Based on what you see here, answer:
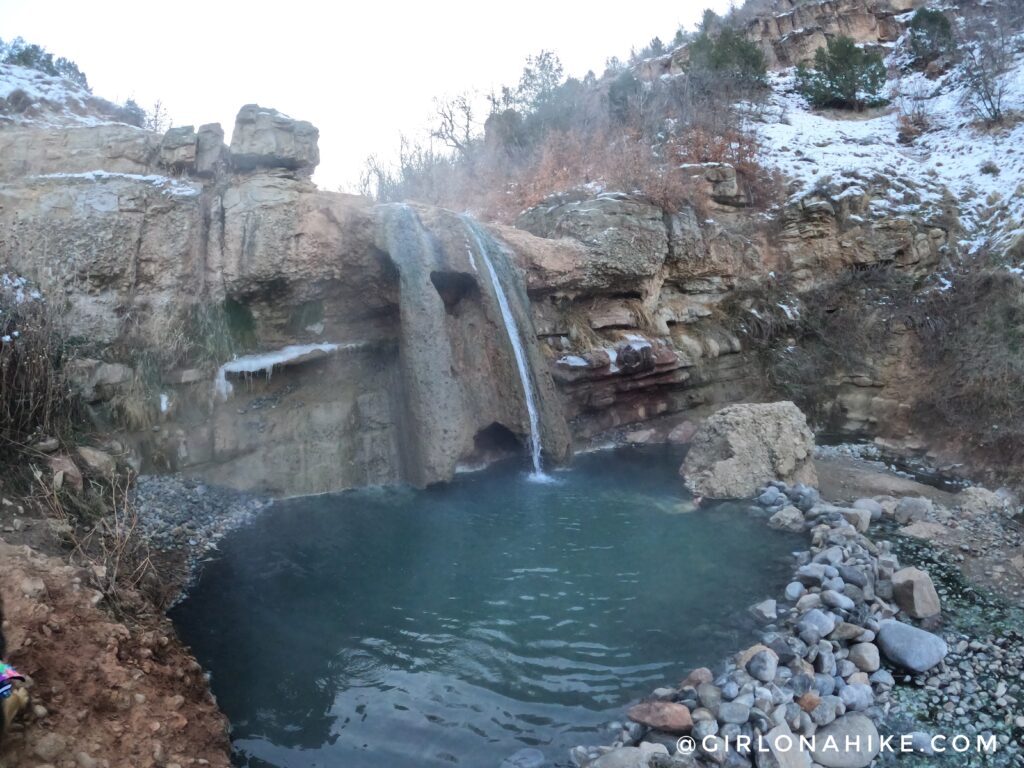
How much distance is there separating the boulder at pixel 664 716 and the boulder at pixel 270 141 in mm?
7984

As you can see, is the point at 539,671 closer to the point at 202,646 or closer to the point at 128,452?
the point at 202,646

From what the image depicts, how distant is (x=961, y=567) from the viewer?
232 inches

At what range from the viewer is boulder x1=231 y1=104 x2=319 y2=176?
8.52 meters

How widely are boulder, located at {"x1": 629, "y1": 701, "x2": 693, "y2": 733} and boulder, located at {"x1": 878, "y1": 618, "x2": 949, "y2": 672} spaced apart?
1.76 m

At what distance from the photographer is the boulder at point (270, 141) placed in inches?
335

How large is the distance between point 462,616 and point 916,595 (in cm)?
356

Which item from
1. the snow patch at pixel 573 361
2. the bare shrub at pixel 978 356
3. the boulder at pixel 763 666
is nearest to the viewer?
the boulder at pixel 763 666

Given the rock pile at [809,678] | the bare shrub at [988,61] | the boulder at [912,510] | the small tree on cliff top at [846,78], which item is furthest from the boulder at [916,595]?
the small tree on cliff top at [846,78]

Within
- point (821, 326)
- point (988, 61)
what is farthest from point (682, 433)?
point (988, 61)

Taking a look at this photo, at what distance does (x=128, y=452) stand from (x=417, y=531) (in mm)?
3293

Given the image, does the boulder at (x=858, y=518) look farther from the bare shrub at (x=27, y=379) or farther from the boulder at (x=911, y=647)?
the bare shrub at (x=27, y=379)

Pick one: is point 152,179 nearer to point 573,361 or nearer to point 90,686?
point 573,361

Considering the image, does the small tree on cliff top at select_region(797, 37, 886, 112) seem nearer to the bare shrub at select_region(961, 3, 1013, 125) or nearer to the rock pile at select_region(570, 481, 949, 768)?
the bare shrub at select_region(961, 3, 1013, 125)

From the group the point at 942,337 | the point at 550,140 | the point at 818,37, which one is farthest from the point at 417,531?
the point at 818,37
